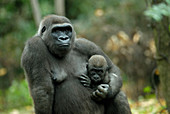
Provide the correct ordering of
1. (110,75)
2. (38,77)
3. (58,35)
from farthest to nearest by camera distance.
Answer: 1. (110,75)
2. (58,35)
3. (38,77)

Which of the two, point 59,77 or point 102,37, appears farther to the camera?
point 102,37

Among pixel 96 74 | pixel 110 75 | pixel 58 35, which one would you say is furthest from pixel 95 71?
pixel 58 35

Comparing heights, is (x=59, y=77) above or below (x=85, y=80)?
above

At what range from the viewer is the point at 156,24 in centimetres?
545

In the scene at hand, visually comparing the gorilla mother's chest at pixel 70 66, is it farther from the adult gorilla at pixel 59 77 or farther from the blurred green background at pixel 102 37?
the blurred green background at pixel 102 37

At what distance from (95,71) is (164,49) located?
5.09 ft

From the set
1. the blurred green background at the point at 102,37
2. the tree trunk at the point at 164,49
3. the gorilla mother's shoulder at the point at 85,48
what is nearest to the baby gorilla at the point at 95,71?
the gorilla mother's shoulder at the point at 85,48

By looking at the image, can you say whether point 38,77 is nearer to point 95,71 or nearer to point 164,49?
point 95,71

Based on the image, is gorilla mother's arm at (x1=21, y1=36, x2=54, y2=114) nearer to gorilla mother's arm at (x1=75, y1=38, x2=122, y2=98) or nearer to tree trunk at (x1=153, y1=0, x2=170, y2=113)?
gorilla mother's arm at (x1=75, y1=38, x2=122, y2=98)

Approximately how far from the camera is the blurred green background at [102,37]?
900 centimetres

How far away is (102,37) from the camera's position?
31.4 feet

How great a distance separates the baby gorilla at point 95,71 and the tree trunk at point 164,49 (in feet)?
4.24

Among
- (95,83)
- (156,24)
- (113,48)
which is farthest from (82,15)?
(95,83)

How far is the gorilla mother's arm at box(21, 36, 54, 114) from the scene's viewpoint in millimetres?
4098
